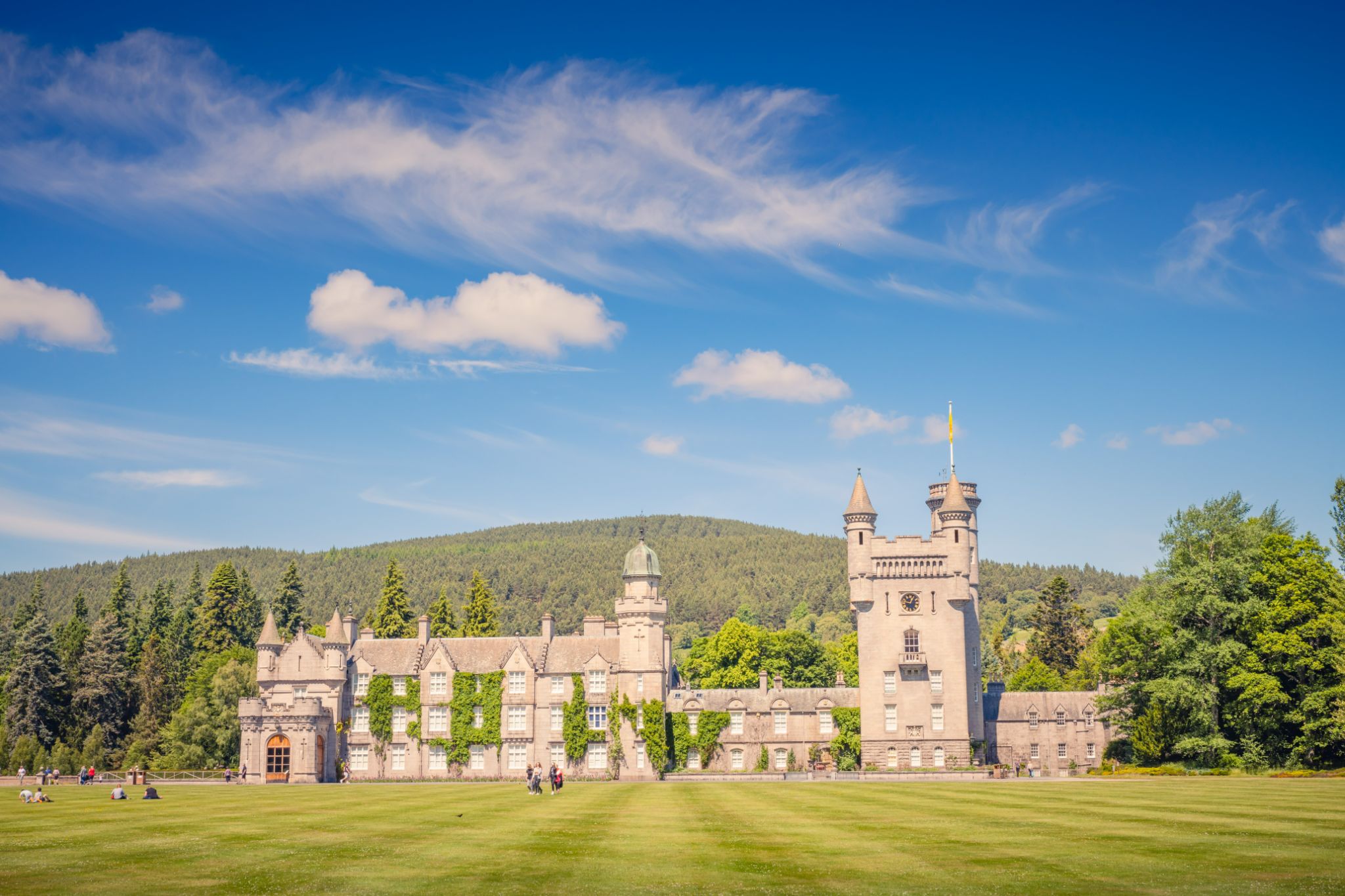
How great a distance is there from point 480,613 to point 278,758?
32.1 metres

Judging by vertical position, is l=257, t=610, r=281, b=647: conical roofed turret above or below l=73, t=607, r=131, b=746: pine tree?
above

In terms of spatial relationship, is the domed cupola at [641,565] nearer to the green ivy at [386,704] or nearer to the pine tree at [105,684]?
the green ivy at [386,704]

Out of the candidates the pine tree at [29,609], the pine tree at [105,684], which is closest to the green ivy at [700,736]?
the pine tree at [105,684]

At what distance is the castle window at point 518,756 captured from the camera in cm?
8175

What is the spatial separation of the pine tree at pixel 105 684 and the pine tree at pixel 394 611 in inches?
865

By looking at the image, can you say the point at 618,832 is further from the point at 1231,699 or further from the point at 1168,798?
the point at 1231,699

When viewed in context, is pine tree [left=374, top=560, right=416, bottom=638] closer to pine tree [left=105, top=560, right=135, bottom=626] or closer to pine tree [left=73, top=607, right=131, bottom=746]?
pine tree [left=73, top=607, right=131, bottom=746]

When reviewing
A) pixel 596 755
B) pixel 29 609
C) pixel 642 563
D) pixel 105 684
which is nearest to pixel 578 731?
pixel 596 755

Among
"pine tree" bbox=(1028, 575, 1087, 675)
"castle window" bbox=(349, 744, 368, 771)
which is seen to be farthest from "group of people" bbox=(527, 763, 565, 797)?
"pine tree" bbox=(1028, 575, 1087, 675)

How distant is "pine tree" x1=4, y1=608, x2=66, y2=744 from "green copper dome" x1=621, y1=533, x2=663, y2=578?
50.6 meters

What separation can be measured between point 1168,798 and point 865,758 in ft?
134

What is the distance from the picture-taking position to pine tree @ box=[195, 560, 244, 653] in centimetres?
10656

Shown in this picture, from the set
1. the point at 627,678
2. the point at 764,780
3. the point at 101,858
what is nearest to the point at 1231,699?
the point at 764,780

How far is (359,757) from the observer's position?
81688 millimetres
